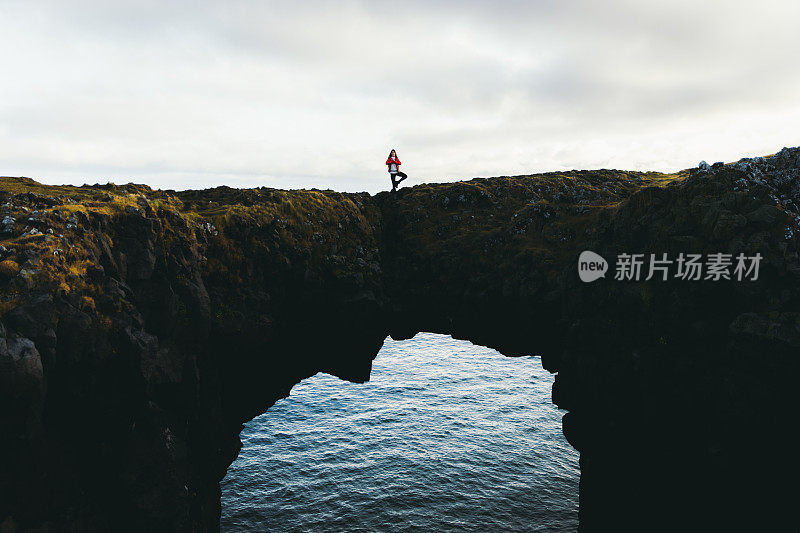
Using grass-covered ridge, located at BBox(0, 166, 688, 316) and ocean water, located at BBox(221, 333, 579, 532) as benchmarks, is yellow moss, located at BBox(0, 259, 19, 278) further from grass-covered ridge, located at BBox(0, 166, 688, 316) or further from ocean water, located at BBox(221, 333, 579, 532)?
ocean water, located at BBox(221, 333, 579, 532)

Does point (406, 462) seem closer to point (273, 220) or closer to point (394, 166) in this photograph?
point (273, 220)

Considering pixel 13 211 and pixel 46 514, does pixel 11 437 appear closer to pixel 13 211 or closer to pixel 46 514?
pixel 46 514

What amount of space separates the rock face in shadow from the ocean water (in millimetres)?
5050

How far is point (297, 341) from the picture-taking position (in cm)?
3769

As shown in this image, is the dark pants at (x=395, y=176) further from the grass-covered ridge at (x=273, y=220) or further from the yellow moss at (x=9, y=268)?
the yellow moss at (x=9, y=268)

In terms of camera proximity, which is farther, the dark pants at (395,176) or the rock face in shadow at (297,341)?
the dark pants at (395,176)

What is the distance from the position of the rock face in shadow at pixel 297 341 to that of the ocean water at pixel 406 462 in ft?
16.6

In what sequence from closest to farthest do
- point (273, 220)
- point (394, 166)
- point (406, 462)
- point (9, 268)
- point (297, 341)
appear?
1. point (9, 268)
2. point (273, 220)
3. point (297, 341)
4. point (406, 462)
5. point (394, 166)

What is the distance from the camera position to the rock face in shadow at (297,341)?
18484 millimetres

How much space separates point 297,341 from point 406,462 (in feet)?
45.5

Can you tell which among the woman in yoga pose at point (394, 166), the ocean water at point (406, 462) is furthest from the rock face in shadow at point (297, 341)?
the woman in yoga pose at point (394, 166)

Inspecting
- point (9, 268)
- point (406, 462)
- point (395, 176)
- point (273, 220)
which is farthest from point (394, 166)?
point (9, 268)

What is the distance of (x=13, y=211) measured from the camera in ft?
68.4

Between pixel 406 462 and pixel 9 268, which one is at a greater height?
pixel 9 268
